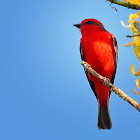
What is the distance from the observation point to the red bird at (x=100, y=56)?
3255 millimetres

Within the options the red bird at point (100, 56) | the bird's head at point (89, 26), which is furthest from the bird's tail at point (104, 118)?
the bird's head at point (89, 26)

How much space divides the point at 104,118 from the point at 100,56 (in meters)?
0.91

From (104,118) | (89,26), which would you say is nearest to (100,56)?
(89,26)

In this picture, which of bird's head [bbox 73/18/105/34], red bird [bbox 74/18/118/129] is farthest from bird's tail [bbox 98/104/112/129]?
bird's head [bbox 73/18/105/34]

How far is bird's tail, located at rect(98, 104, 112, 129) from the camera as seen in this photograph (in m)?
3.30

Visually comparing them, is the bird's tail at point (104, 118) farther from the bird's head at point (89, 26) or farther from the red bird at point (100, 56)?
the bird's head at point (89, 26)

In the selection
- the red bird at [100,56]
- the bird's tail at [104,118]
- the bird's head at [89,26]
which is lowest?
the bird's tail at [104,118]

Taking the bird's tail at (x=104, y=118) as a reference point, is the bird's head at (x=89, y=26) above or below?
above

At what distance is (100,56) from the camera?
3.28 meters

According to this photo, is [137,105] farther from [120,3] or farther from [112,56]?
[112,56]

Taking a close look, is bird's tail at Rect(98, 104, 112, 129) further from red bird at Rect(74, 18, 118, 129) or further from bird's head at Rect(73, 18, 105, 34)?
bird's head at Rect(73, 18, 105, 34)

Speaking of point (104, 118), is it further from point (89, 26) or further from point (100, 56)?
point (89, 26)

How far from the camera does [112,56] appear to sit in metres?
3.37

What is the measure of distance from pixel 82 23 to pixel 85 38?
0.33 meters
